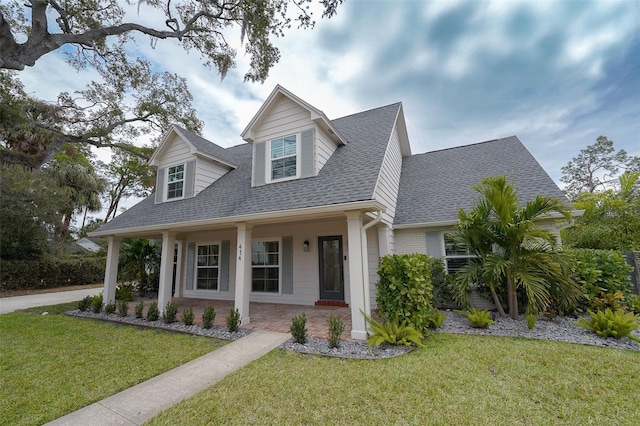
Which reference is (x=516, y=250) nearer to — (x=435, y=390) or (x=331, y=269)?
(x=435, y=390)

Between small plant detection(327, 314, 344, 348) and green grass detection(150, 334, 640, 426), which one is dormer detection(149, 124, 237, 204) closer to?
small plant detection(327, 314, 344, 348)

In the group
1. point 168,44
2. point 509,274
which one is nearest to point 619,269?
point 509,274

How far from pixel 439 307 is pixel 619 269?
3948mm

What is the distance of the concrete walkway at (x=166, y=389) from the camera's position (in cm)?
280

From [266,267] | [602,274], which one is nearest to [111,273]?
[266,267]

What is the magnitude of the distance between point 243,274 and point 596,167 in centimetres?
2724

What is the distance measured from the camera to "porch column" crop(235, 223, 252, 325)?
6395mm

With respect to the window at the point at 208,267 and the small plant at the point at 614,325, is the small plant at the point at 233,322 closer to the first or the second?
the window at the point at 208,267

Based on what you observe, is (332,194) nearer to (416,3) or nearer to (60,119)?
(416,3)

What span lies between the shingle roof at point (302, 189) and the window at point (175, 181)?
445 millimetres

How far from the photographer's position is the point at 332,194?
226 inches

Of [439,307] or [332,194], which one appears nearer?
[332,194]

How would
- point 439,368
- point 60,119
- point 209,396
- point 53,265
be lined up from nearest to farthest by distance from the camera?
point 209,396
point 439,368
point 60,119
point 53,265

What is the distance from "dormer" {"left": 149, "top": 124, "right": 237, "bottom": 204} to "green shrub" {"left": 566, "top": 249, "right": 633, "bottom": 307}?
34.9ft
